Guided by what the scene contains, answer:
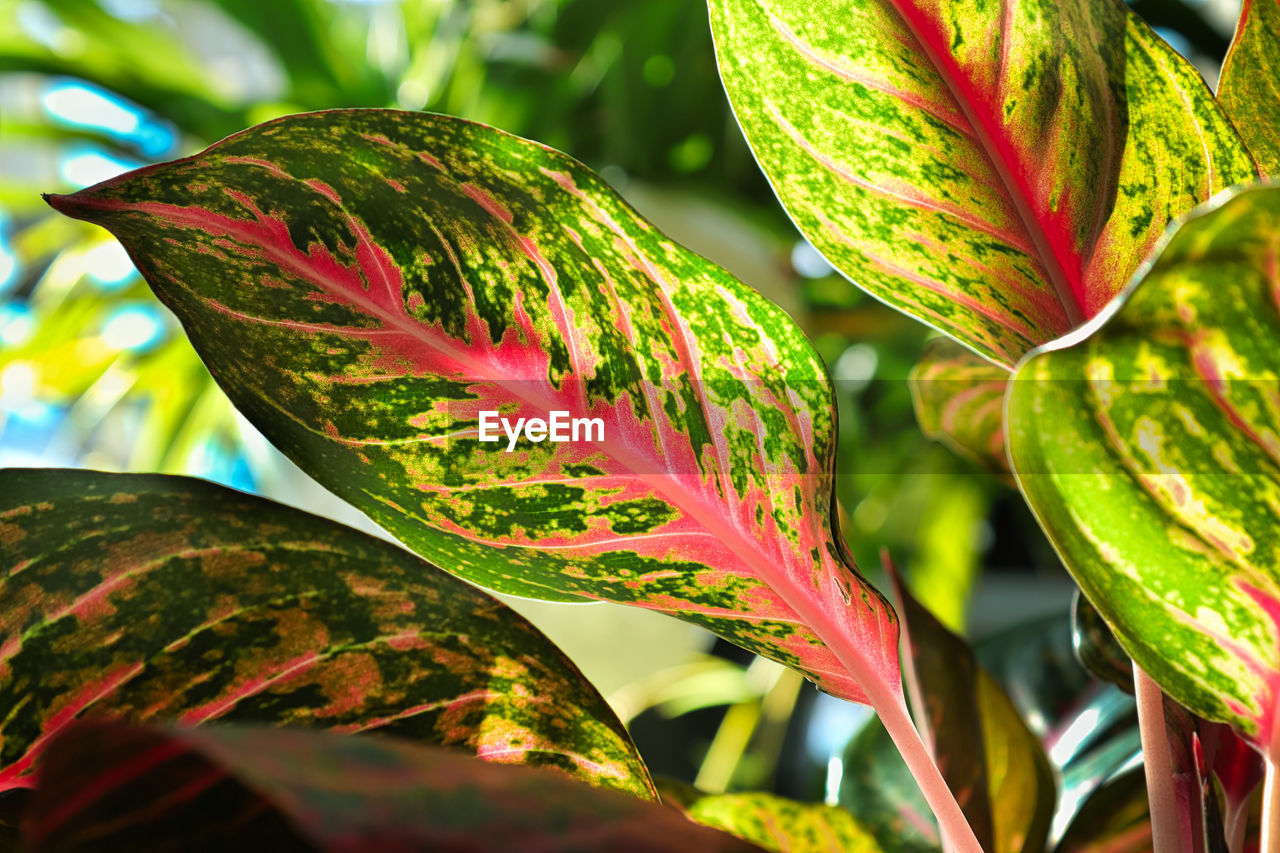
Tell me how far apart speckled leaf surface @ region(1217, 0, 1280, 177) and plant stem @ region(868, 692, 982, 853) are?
0.17 metres

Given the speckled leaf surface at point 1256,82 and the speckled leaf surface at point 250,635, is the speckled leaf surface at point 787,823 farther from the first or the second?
the speckled leaf surface at point 1256,82

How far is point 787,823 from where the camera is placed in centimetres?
25

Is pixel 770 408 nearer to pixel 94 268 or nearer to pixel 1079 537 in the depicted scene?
pixel 1079 537

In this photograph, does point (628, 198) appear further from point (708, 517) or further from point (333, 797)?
point (333, 797)

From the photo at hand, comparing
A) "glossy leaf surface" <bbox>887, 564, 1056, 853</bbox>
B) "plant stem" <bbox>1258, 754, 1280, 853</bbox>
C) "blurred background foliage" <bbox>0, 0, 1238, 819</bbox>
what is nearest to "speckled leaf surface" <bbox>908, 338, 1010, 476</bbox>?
"glossy leaf surface" <bbox>887, 564, 1056, 853</bbox>

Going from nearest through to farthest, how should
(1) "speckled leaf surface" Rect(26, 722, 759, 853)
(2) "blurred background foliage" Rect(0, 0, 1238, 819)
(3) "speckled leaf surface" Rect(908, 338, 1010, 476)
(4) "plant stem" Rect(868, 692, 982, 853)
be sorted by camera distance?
(1) "speckled leaf surface" Rect(26, 722, 759, 853), (4) "plant stem" Rect(868, 692, 982, 853), (3) "speckled leaf surface" Rect(908, 338, 1010, 476), (2) "blurred background foliage" Rect(0, 0, 1238, 819)

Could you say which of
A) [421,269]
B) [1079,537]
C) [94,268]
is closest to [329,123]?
[421,269]

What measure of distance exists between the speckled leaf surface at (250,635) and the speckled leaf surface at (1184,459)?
107 millimetres

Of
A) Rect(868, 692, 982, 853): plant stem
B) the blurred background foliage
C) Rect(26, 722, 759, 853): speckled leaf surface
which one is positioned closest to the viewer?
Rect(26, 722, 759, 853): speckled leaf surface

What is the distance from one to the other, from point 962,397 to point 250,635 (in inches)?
10.0

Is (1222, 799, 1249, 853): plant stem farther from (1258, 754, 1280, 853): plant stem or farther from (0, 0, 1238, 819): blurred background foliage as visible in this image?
(0, 0, 1238, 819): blurred background foliage

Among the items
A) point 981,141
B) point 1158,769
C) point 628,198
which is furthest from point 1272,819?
point 628,198

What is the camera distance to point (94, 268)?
1.17 m

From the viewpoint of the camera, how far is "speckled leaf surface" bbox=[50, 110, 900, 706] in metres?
0.17
